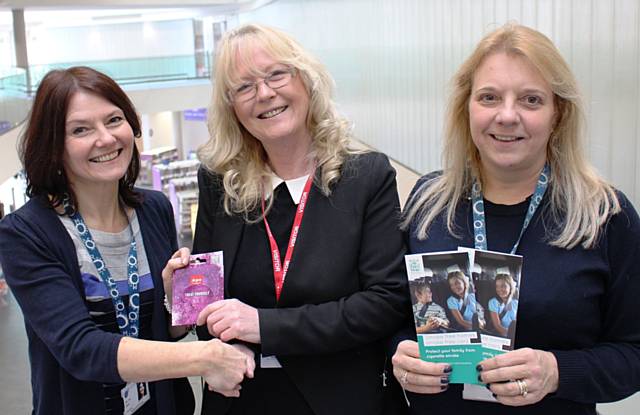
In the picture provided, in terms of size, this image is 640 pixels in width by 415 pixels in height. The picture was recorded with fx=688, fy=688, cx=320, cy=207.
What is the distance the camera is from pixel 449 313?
5.96ft

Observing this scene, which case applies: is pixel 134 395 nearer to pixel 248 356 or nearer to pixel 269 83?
pixel 248 356

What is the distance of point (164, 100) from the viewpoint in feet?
69.7

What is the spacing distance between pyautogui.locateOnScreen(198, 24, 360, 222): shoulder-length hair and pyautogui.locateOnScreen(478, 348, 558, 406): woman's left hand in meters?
0.75

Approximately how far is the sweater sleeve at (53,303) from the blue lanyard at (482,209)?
1.07m

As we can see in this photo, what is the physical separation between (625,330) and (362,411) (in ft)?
2.63

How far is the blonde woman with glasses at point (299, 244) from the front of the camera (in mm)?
2043

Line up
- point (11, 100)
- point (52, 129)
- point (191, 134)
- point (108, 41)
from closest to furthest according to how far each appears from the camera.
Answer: point (52, 129) < point (11, 100) < point (191, 134) < point (108, 41)

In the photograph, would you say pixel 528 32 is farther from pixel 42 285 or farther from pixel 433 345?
pixel 42 285

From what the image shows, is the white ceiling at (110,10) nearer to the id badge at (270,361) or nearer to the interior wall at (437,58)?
the interior wall at (437,58)

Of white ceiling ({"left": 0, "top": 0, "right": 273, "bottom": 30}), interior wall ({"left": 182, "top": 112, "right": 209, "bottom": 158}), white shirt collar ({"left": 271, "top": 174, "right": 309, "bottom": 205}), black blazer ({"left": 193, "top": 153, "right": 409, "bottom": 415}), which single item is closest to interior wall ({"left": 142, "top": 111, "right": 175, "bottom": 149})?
interior wall ({"left": 182, "top": 112, "right": 209, "bottom": 158})

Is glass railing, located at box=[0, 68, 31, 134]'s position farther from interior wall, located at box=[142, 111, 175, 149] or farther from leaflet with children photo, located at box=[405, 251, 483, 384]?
interior wall, located at box=[142, 111, 175, 149]

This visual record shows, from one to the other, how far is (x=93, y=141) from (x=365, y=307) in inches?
38.8

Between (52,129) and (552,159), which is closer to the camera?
(552,159)

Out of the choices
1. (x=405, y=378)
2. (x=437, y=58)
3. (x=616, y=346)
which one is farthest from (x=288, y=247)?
(x=437, y=58)
